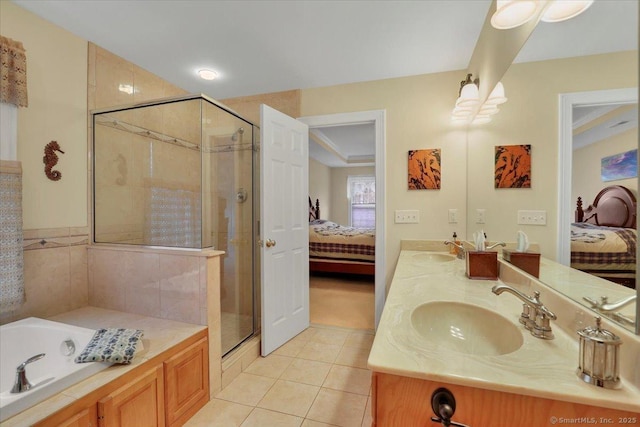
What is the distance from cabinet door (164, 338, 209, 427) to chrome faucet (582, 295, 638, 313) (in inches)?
71.6

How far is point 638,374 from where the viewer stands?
620 millimetres

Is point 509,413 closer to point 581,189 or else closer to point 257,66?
point 581,189

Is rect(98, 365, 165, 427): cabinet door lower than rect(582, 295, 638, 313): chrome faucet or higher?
lower

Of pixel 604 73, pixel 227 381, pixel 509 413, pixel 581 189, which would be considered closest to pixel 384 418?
pixel 509 413

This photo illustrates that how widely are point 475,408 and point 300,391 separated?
1428 mm

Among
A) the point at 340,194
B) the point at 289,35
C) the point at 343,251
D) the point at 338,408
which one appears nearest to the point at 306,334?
the point at 338,408

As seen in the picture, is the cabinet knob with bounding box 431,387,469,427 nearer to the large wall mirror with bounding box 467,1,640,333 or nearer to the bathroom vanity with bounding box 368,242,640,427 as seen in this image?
the bathroom vanity with bounding box 368,242,640,427

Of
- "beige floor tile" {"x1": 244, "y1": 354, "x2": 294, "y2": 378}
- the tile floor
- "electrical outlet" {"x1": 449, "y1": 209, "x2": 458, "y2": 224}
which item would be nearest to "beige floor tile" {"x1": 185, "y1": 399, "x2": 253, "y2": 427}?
the tile floor

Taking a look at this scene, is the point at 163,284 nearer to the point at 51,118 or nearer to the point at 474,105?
the point at 51,118

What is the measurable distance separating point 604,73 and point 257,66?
7.42 ft

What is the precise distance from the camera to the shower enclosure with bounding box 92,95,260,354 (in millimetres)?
2098

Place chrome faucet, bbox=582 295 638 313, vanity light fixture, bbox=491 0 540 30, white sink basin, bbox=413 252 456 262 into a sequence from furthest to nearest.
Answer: white sink basin, bbox=413 252 456 262
vanity light fixture, bbox=491 0 540 30
chrome faucet, bbox=582 295 638 313

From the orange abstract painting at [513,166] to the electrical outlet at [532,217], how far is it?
176 millimetres

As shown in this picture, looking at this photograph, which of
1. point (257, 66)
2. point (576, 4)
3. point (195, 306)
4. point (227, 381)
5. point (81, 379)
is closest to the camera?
point (576, 4)
